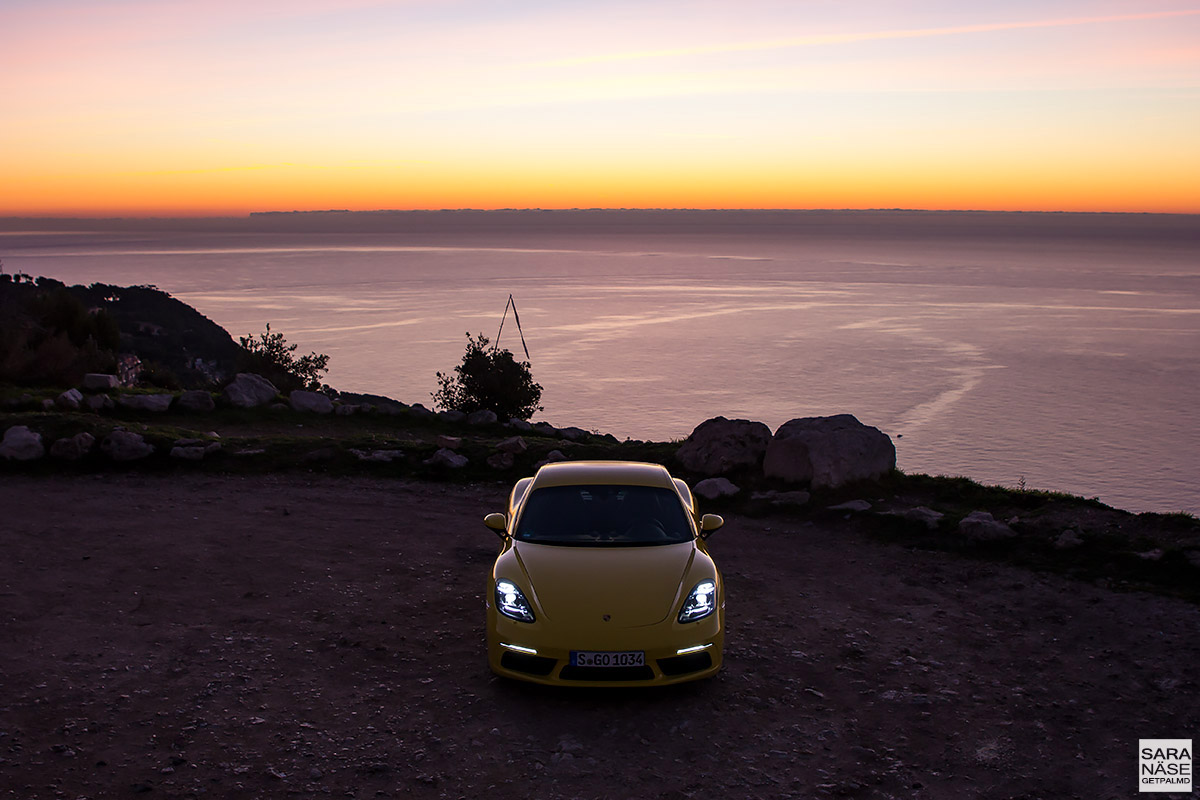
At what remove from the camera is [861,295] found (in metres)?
184

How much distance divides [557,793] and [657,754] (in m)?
0.92

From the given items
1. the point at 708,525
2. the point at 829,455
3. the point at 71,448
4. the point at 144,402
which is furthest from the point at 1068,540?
the point at 144,402

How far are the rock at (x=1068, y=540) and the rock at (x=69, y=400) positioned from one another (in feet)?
60.6

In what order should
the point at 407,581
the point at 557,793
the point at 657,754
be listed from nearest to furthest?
the point at 557,793, the point at 657,754, the point at 407,581

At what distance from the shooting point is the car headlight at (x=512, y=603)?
7.69 metres

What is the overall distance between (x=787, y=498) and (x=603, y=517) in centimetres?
611

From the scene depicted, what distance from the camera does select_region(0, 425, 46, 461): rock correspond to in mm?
15641

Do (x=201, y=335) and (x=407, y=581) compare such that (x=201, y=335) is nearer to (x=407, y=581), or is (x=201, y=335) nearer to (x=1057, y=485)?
(x=1057, y=485)

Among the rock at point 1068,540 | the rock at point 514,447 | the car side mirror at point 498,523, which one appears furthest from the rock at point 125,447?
the rock at point 1068,540

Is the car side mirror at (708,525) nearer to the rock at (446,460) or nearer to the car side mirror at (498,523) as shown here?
the car side mirror at (498,523)

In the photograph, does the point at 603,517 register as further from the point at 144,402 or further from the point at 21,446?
the point at 144,402

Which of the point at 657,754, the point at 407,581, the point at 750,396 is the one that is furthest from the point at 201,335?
the point at 657,754

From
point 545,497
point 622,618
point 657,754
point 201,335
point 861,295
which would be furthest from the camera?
point 861,295

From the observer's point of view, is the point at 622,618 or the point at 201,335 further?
the point at 201,335
